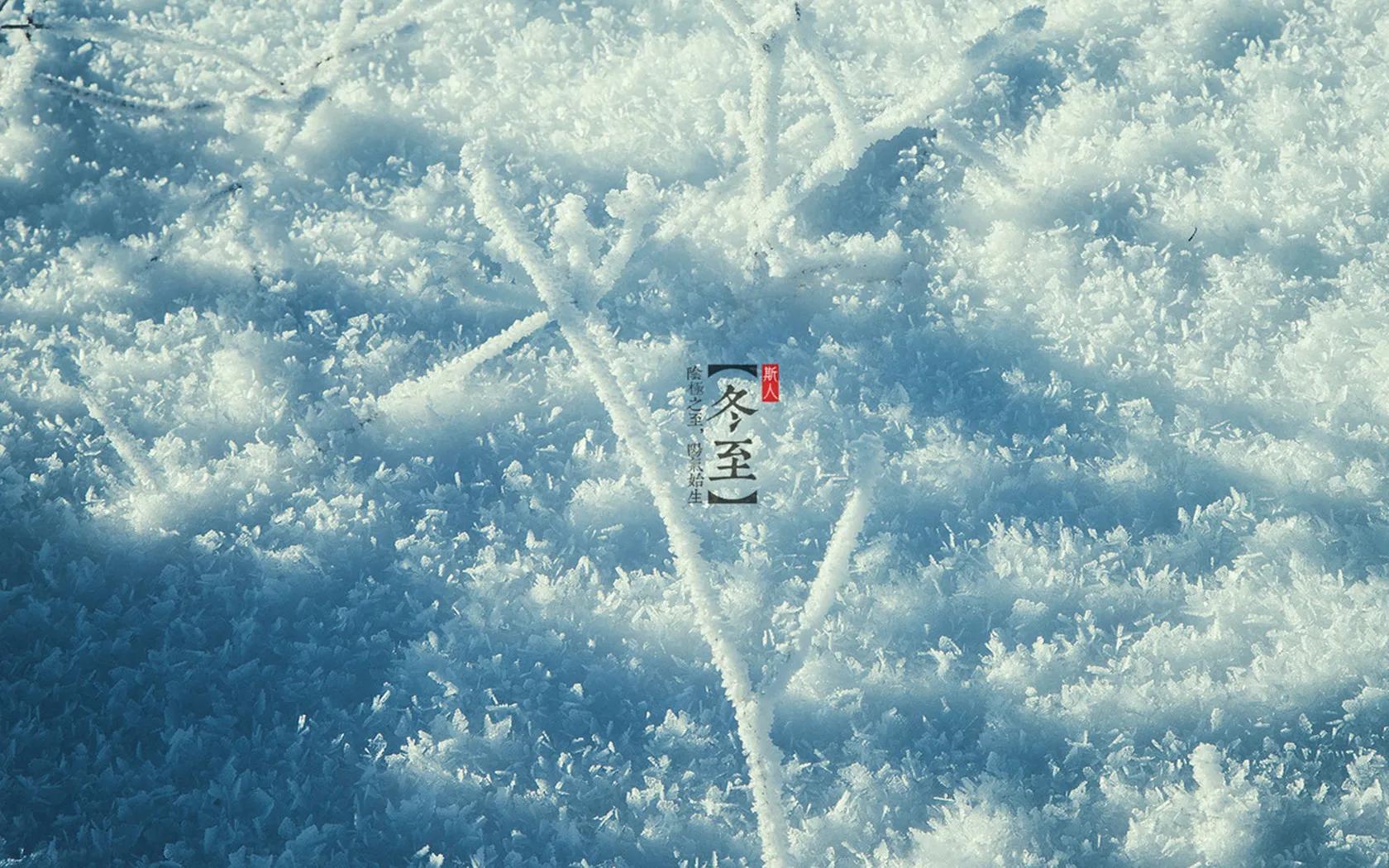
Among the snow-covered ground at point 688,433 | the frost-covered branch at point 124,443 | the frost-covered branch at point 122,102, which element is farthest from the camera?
the frost-covered branch at point 122,102

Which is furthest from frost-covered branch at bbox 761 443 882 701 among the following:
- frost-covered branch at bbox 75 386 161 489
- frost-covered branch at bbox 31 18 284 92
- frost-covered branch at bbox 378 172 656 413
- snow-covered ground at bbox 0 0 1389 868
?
frost-covered branch at bbox 31 18 284 92

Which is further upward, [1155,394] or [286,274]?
[286,274]

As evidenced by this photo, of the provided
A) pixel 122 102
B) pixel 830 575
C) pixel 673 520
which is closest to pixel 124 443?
pixel 122 102

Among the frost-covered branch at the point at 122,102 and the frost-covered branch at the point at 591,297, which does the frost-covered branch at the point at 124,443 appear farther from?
the frost-covered branch at the point at 122,102

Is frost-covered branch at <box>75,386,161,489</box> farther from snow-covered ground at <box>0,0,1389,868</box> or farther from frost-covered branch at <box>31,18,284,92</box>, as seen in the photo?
frost-covered branch at <box>31,18,284,92</box>

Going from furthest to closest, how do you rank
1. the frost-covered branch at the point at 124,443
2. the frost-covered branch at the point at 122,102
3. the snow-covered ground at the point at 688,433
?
the frost-covered branch at the point at 122,102, the frost-covered branch at the point at 124,443, the snow-covered ground at the point at 688,433

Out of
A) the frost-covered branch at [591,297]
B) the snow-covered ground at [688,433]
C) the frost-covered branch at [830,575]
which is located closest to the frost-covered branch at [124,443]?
the snow-covered ground at [688,433]

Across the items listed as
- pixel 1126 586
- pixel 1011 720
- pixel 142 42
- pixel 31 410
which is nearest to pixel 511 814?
pixel 1011 720

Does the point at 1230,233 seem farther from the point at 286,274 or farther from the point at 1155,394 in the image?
the point at 286,274
